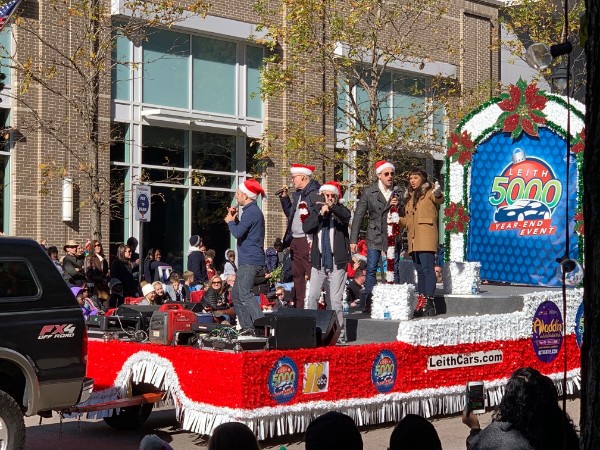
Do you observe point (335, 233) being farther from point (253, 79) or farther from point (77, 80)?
point (253, 79)

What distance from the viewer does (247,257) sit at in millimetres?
11352

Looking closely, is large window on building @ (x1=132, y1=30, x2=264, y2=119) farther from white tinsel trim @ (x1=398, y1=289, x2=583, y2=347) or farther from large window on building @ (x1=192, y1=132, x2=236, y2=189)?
white tinsel trim @ (x1=398, y1=289, x2=583, y2=347)

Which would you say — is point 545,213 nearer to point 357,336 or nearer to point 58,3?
point 357,336

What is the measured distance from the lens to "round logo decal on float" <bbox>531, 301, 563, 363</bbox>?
39.4 feet

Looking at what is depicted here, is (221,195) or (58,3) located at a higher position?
(58,3)

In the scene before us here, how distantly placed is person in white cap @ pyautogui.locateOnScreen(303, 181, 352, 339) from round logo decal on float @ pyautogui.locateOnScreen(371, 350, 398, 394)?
5.89ft

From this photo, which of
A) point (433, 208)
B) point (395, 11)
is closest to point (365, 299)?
point (433, 208)

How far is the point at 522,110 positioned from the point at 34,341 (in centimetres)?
857

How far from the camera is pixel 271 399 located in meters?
9.26

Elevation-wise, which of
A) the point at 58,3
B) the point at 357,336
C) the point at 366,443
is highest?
the point at 58,3

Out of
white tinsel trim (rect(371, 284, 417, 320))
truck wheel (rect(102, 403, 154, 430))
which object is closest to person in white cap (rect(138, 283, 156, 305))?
white tinsel trim (rect(371, 284, 417, 320))

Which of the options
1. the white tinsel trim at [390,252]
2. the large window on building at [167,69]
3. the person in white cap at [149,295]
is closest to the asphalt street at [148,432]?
the white tinsel trim at [390,252]

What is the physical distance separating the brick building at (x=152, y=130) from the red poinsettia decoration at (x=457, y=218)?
7413mm

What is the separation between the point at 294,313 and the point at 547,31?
1957 cm
